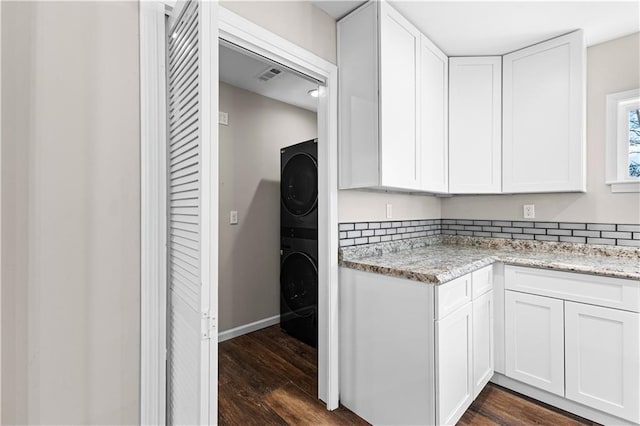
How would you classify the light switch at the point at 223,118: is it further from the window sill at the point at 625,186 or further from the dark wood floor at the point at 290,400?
the window sill at the point at 625,186

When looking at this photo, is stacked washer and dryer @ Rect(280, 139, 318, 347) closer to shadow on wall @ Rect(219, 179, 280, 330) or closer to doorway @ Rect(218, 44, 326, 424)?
doorway @ Rect(218, 44, 326, 424)

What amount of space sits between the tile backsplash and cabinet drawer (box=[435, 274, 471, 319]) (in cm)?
65

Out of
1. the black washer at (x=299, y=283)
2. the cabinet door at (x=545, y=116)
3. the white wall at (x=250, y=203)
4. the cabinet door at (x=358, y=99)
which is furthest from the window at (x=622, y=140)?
the white wall at (x=250, y=203)

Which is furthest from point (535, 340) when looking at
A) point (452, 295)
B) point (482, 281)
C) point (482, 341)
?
point (452, 295)

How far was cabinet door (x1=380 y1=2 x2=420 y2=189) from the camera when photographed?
5.74ft

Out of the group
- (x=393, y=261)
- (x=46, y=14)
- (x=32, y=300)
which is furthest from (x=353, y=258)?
(x=46, y=14)

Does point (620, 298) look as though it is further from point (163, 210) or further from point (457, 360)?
point (163, 210)

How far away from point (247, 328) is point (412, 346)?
1.93 metres

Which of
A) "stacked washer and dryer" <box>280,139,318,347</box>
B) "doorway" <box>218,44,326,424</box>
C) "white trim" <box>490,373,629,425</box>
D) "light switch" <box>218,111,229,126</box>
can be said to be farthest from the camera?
"light switch" <box>218,111,229,126</box>

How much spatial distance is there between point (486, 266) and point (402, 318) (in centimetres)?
75

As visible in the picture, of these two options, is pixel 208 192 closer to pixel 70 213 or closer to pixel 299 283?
pixel 70 213

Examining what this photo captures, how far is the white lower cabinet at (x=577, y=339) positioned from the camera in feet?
5.36

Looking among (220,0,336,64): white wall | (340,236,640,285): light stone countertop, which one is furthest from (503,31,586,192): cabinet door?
(220,0,336,64): white wall

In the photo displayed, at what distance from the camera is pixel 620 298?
1.65 metres
